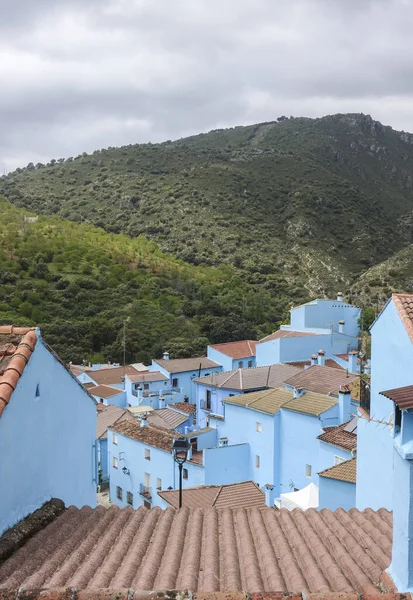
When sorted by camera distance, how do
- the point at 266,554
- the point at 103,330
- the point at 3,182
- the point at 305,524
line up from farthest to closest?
the point at 3,182 < the point at 103,330 < the point at 305,524 < the point at 266,554

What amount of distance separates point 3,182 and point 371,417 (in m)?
109

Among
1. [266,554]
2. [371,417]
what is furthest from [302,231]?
[266,554]

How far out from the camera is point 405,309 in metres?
8.05

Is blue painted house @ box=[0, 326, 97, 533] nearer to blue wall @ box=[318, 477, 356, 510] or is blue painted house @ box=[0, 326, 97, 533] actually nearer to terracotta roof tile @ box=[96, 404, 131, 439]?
blue wall @ box=[318, 477, 356, 510]

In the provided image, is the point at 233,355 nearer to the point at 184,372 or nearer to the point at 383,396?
the point at 184,372

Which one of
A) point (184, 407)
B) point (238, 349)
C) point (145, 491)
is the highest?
point (238, 349)

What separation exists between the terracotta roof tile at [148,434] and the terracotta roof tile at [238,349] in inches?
647

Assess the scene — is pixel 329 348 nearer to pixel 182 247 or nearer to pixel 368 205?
pixel 182 247

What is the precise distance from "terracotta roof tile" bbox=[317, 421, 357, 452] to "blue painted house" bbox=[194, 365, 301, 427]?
36.9ft

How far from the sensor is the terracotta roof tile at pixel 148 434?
24.1m

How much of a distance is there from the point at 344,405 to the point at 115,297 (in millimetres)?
41290

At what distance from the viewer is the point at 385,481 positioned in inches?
374

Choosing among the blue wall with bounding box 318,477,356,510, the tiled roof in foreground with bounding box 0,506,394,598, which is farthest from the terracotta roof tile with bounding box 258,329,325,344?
the tiled roof in foreground with bounding box 0,506,394,598

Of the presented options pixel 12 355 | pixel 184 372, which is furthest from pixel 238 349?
pixel 12 355
